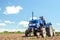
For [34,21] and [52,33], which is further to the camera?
[52,33]

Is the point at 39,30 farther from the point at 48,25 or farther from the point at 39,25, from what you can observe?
the point at 48,25

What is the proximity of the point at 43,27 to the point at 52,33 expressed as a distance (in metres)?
3.11

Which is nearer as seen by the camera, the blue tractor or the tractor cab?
the blue tractor

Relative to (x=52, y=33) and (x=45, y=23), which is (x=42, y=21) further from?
(x=52, y=33)

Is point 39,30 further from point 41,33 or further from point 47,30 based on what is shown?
point 47,30

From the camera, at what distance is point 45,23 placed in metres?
25.4

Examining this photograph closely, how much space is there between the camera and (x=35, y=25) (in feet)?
Answer: 79.6

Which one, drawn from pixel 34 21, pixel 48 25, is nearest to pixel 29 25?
pixel 34 21

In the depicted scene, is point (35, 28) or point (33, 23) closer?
point (35, 28)

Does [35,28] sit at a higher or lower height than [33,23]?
lower

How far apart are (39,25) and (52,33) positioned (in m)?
3.77

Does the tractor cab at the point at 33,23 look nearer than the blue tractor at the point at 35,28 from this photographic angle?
No

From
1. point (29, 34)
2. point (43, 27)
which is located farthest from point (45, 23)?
point (29, 34)

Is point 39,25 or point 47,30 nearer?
point 39,25
